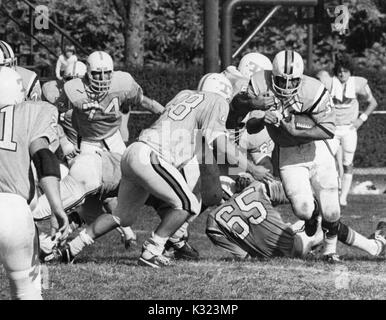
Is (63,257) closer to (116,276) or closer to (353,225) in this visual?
(116,276)

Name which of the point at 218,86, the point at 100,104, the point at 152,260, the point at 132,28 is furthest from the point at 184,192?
the point at 132,28

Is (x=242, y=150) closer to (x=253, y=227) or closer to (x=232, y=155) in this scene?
(x=253, y=227)

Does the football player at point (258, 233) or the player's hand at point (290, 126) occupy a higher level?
the player's hand at point (290, 126)

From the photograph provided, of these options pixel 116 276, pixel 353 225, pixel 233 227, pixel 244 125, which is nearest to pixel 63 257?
pixel 116 276

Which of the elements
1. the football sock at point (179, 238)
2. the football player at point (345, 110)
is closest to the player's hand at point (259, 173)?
the football sock at point (179, 238)

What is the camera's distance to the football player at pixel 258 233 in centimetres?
906

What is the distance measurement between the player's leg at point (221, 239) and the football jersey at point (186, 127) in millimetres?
1002

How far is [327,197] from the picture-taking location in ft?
29.0

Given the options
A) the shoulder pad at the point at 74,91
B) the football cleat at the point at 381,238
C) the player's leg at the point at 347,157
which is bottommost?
the player's leg at the point at 347,157

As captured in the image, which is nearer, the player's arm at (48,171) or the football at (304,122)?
the player's arm at (48,171)

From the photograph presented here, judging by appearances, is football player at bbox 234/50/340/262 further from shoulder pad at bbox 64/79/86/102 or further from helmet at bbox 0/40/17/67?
helmet at bbox 0/40/17/67

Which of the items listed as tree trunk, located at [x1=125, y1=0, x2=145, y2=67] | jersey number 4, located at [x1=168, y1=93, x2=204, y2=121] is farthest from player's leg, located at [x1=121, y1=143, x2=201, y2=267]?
tree trunk, located at [x1=125, y1=0, x2=145, y2=67]

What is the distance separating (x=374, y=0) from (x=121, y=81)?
15.6 meters

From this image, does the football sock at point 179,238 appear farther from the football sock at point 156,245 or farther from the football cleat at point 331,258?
the football cleat at point 331,258
